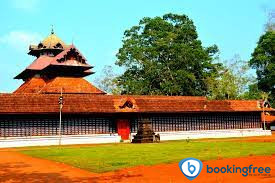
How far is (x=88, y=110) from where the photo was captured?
120ft

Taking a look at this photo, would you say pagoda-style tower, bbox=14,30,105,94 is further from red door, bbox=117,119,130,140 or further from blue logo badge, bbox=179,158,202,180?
blue logo badge, bbox=179,158,202,180

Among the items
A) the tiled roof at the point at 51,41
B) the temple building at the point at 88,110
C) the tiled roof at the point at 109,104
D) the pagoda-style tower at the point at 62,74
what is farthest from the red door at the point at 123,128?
the tiled roof at the point at 51,41

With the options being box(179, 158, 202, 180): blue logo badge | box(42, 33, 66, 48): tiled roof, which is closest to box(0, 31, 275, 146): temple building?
box(42, 33, 66, 48): tiled roof

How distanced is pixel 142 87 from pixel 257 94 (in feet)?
93.2

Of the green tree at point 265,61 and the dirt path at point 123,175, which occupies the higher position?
the green tree at point 265,61

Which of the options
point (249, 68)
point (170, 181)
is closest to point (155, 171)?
point (170, 181)

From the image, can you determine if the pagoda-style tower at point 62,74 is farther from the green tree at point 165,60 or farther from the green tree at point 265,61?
the green tree at point 265,61

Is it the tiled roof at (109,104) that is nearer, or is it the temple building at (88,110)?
the tiled roof at (109,104)

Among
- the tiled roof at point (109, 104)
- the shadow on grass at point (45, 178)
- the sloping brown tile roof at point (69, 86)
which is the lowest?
the shadow on grass at point (45, 178)

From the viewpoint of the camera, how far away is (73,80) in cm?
4478

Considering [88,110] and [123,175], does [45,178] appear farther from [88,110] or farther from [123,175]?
[88,110]

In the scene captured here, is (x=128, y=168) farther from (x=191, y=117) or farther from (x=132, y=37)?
(x=132, y=37)

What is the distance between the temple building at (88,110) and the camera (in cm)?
3503

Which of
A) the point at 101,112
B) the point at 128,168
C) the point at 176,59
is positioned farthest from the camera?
the point at 176,59
